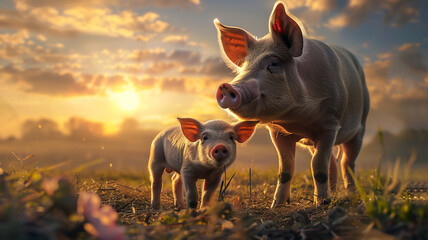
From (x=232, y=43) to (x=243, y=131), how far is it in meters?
1.11

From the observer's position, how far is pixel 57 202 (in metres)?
1.84

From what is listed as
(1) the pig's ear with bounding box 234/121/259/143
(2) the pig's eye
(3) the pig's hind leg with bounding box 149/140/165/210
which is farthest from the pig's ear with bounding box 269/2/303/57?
(3) the pig's hind leg with bounding box 149/140/165/210

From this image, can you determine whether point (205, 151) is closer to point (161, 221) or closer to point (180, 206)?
point (180, 206)

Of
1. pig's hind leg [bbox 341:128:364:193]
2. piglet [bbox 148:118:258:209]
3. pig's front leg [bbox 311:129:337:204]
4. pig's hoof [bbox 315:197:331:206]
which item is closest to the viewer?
piglet [bbox 148:118:258:209]

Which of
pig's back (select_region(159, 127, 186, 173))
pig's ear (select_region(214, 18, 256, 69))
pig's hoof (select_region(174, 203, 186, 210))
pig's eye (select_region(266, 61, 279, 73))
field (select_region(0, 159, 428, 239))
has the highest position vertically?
pig's ear (select_region(214, 18, 256, 69))

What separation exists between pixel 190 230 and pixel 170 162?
279 cm

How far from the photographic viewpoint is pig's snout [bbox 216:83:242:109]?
10.9 feet

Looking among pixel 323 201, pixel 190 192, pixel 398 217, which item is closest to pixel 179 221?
pixel 398 217

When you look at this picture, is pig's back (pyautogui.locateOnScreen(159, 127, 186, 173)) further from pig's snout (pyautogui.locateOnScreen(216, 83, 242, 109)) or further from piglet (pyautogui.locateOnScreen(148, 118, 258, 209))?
pig's snout (pyautogui.locateOnScreen(216, 83, 242, 109))

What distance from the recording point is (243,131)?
430cm

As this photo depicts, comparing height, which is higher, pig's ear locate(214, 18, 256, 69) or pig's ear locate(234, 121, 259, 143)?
pig's ear locate(214, 18, 256, 69)

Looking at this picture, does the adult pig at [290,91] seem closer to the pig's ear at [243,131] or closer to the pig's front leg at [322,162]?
the pig's front leg at [322,162]

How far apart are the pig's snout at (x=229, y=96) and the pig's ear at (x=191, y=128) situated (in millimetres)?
947

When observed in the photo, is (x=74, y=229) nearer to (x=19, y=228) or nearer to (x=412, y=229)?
(x=19, y=228)
